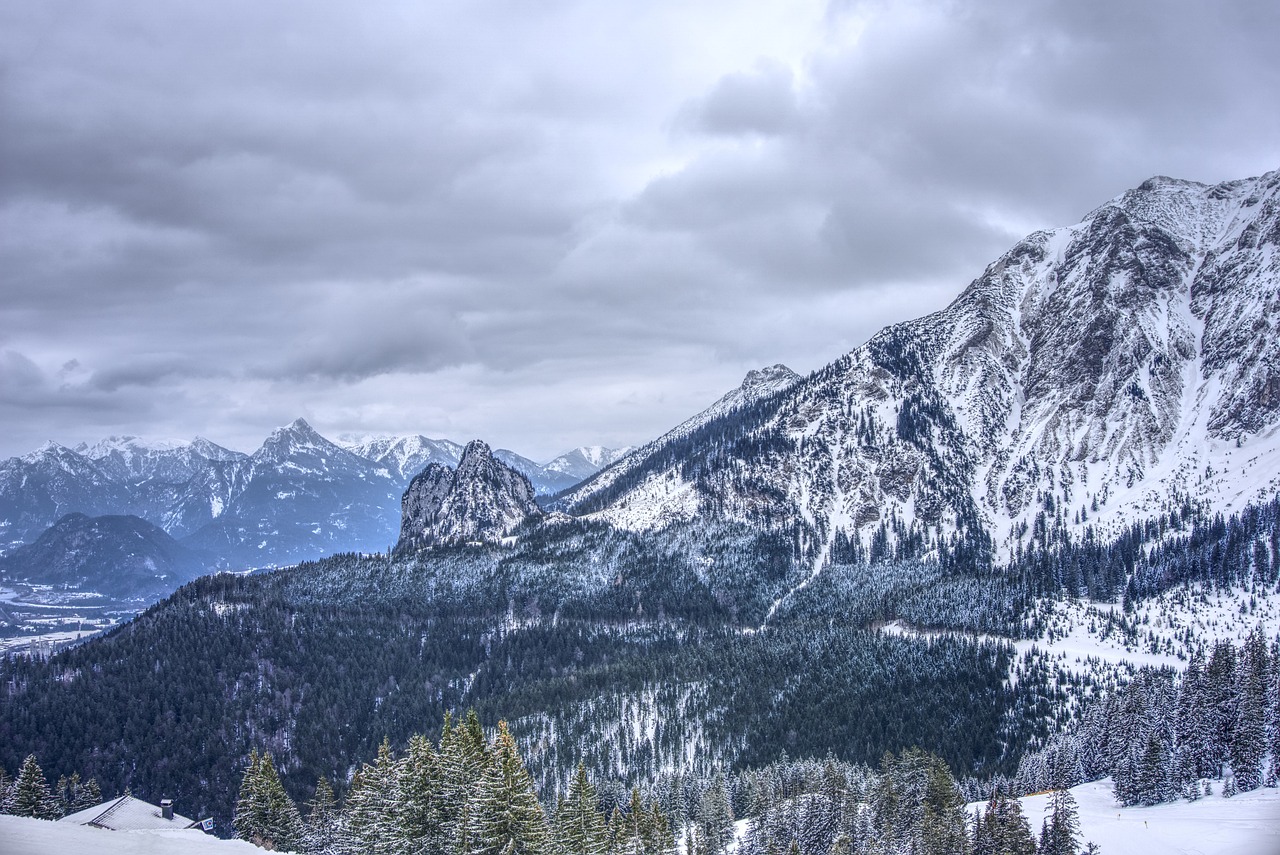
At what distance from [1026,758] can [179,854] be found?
151 m

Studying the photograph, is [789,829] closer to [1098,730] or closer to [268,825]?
[1098,730]

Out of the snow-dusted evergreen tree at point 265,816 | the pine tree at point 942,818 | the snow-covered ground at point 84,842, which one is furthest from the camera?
the snow-dusted evergreen tree at point 265,816

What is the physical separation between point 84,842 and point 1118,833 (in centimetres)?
10003

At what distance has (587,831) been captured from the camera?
3231 inches

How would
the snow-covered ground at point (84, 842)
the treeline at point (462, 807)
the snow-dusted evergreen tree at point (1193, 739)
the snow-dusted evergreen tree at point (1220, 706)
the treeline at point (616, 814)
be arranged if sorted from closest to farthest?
the snow-covered ground at point (84, 842), the treeline at point (462, 807), the treeline at point (616, 814), the snow-dusted evergreen tree at point (1193, 739), the snow-dusted evergreen tree at point (1220, 706)

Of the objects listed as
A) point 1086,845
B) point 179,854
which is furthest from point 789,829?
point 179,854

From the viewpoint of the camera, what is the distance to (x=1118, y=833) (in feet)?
318

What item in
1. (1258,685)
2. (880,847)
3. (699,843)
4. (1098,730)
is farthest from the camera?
→ (1098,730)

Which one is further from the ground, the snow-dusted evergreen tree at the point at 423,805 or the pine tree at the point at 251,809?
the snow-dusted evergreen tree at the point at 423,805

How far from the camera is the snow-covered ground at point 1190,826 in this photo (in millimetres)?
82625

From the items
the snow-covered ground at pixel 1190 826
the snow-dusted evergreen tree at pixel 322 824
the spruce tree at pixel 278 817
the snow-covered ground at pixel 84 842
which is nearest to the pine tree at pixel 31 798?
the spruce tree at pixel 278 817

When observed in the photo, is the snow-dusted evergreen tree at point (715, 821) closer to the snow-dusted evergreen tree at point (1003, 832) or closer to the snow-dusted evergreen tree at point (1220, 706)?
the snow-dusted evergreen tree at point (1003, 832)

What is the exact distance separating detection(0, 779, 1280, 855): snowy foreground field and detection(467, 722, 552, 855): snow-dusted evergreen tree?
1576cm

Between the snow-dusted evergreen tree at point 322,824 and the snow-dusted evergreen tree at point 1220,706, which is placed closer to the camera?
the snow-dusted evergreen tree at point 322,824
